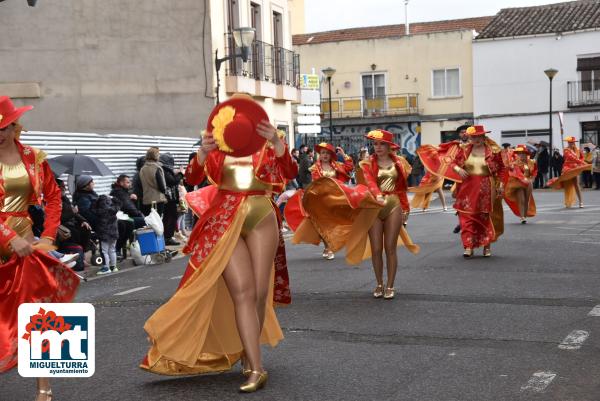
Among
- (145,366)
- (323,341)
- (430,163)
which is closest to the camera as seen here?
(145,366)

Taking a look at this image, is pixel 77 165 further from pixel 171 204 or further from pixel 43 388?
pixel 43 388

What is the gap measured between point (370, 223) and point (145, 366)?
4.39 meters

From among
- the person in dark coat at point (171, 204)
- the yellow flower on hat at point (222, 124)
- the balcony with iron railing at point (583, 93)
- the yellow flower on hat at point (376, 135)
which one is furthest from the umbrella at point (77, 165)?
the balcony with iron railing at point (583, 93)

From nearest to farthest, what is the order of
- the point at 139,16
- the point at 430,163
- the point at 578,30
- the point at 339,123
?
the point at 430,163 → the point at 139,16 → the point at 578,30 → the point at 339,123

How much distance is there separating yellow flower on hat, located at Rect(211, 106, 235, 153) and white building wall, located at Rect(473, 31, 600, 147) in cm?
4217

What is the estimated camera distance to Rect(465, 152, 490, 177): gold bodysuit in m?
13.8

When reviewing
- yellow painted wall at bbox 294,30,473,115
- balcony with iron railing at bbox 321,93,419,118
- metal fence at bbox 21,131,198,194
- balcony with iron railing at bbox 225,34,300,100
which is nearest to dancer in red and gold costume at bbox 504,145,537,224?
metal fence at bbox 21,131,198,194

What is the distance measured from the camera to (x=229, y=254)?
6.31 m

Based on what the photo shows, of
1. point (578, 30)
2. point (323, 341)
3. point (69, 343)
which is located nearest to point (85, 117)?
point (323, 341)

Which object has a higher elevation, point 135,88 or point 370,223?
point 135,88

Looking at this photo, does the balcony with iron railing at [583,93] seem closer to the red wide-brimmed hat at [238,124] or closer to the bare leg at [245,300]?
the red wide-brimmed hat at [238,124]

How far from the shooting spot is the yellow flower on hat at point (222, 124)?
20.7 feet

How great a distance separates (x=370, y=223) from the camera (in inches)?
404

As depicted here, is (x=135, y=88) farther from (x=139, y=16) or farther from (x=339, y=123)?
(x=339, y=123)
